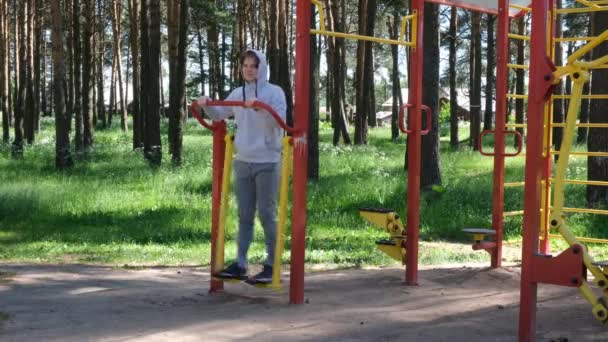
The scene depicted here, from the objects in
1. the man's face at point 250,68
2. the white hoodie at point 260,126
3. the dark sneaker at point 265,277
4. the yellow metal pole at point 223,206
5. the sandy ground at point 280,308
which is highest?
the man's face at point 250,68

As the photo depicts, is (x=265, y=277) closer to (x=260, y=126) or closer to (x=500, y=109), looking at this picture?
(x=260, y=126)

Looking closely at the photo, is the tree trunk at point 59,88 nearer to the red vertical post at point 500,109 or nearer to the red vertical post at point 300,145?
the red vertical post at point 500,109

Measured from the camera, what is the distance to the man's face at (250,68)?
610 cm

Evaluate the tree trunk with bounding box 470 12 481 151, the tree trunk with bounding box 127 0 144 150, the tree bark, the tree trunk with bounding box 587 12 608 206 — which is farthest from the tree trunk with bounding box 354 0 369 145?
the tree trunk with bounding box 587 12 608 206

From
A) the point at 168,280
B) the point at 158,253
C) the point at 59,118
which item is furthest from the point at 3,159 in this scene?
the point at 168,280

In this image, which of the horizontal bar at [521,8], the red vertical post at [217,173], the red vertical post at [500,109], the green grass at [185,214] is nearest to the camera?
the red vertical post at [217,173]

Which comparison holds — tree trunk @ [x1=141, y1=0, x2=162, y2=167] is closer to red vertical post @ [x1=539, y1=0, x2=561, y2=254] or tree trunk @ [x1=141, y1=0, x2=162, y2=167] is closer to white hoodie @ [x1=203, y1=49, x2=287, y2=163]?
red vertical post @ [x1=539, y1=0, x2=561, y2=254]

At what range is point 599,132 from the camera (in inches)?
473

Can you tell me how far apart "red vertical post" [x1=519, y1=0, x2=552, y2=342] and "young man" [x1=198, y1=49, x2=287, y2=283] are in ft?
6.60

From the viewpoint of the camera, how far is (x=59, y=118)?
60.3 feet

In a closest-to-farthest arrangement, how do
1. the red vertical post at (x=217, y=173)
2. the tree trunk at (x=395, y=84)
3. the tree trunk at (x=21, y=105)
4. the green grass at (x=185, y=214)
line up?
the red vertical post at (x=217, y=173)
the green grass at (x=185, y=214)
the tree trunk at (x=21, y=105)
the tree trunk at (x=395, y=84)

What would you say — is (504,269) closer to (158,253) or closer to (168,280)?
(168,280)

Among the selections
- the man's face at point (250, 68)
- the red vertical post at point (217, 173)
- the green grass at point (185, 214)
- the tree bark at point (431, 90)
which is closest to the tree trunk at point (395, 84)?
the green grass at point (185, 214)

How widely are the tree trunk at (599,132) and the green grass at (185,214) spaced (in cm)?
53
